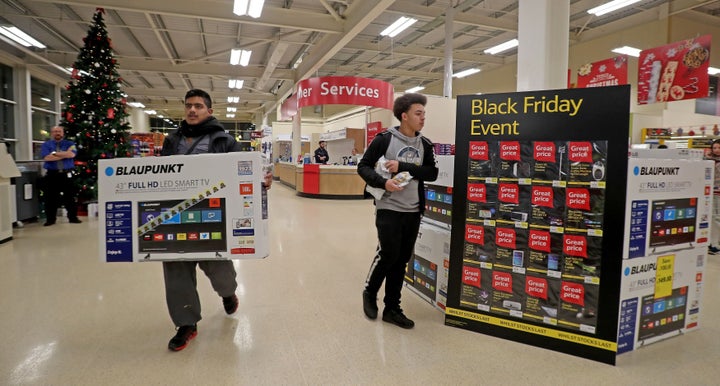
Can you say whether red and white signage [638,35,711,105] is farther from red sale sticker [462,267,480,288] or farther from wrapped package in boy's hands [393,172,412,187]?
wrapped package in boy's hands [393,172,412,187]

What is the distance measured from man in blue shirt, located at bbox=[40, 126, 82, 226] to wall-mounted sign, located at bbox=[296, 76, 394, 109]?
491 cm

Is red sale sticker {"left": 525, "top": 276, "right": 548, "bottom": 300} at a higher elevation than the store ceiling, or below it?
below

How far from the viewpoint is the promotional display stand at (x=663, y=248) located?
226 centimetres

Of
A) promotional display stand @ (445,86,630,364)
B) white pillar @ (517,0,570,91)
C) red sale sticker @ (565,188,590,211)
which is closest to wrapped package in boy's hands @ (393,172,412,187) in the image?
promotional display stand @ (445,86,630,364)

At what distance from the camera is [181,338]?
233cm

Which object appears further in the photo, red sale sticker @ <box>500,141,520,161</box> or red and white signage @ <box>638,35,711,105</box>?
red and white signage @ <box>638,35,711,105</box>

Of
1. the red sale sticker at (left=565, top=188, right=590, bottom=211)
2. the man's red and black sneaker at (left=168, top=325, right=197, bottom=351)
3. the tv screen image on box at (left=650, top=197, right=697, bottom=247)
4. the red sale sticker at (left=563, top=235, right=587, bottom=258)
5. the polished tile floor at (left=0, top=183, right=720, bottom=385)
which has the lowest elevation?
the polished tile floor at (left=0, top=183, right=720, bottom=385)

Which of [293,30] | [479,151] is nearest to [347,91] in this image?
[293,30]

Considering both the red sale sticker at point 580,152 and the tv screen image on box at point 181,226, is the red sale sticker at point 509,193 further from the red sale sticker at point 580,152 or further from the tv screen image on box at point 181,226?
the tv screen image on box at point 181,226

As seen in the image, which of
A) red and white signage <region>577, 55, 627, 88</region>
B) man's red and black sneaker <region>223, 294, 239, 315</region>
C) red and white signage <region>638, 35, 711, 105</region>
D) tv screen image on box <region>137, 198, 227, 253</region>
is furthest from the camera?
red and white signage <region>577, 55, 627, 88</region>

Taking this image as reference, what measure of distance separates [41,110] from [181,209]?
43.2 feet

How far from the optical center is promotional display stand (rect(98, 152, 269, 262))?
7.06 ft

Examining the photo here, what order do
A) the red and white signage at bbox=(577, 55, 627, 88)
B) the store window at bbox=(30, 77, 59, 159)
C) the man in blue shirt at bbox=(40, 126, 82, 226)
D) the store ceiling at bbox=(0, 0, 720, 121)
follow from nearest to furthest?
the man in blue shirt at bbox=(40, 126, 82, 226), the red and white signage at bbox=(577, 55, 627, 88), the store ceiling at bbox=(0, 0, 720, 121), the store window at bbox=(30, 77, 59, 159)

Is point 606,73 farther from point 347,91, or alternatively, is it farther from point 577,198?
point 577,198
